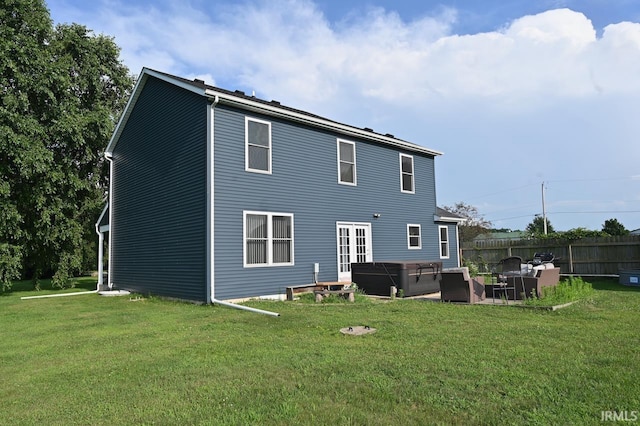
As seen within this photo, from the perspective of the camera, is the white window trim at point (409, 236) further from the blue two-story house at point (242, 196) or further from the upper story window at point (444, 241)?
the upper story window at point (444, 241)

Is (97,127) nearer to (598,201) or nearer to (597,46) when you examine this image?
(597,46)

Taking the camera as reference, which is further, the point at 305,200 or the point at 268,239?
the point at 305,200

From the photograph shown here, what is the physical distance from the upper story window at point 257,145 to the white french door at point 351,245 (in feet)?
10.8

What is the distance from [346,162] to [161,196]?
6.06 m

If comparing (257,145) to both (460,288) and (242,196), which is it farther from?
(460,288)

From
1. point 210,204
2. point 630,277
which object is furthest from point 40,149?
point 630,277

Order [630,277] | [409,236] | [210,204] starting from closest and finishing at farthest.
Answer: [210,204]
[630,277]
[409,236]

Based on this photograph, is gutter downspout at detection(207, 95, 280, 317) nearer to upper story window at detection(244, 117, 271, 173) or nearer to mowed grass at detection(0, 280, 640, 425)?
upper story window at detection(244, 117, 271, 173)

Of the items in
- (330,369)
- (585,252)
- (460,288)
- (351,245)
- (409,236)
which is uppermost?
(409,236)

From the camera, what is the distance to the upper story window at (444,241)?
18062 mm

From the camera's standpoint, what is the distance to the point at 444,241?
1823 cm

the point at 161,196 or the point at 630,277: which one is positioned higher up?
the point at 161,196

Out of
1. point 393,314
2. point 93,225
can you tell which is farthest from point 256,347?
point 93,225

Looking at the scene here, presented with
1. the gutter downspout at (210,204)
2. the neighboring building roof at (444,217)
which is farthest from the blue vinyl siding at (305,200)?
the neighboring building roof at (444,217)
